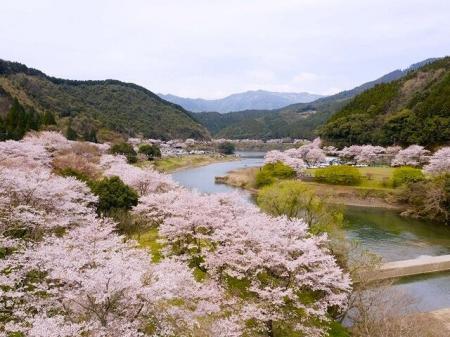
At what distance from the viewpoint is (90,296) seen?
1059 centimetres

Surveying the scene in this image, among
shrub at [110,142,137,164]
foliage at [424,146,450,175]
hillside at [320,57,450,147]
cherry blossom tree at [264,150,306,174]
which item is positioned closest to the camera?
foliage at [424,146,450,175]

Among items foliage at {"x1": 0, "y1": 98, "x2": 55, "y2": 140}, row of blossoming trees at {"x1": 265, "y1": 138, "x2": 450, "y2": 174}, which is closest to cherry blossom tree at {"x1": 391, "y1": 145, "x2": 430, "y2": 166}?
row of blossoming trees at {"x1": 265, "y1": 138, "x2": 450, "y2": 174}

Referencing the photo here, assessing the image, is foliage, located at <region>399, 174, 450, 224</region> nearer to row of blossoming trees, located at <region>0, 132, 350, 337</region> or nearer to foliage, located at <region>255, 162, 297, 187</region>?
foliage, located at <region>255, 162, 297, 187</region>

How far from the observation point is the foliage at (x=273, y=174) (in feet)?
197

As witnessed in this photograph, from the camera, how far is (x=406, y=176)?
52406 mm

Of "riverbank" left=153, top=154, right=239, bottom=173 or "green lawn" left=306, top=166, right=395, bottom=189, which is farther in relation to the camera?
"riverbank" left=153, top=154, right=239, bottom=173

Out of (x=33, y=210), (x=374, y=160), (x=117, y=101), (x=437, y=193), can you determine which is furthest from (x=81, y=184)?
(x=117, y=101)

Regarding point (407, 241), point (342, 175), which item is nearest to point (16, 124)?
point (342, 175)

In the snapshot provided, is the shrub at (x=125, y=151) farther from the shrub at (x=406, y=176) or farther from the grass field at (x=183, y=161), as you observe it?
the shrub at (x=406, y=176)

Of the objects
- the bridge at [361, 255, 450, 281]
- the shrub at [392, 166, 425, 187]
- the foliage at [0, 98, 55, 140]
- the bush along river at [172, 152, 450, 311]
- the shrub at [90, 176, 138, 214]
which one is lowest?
the bush along river at [172, 152, 450, 311]

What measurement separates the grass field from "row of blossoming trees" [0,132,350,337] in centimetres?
5641

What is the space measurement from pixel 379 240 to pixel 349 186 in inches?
870

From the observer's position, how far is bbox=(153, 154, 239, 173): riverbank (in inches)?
3315

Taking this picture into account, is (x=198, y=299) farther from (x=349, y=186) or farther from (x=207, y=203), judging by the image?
(x=349, y=186)
